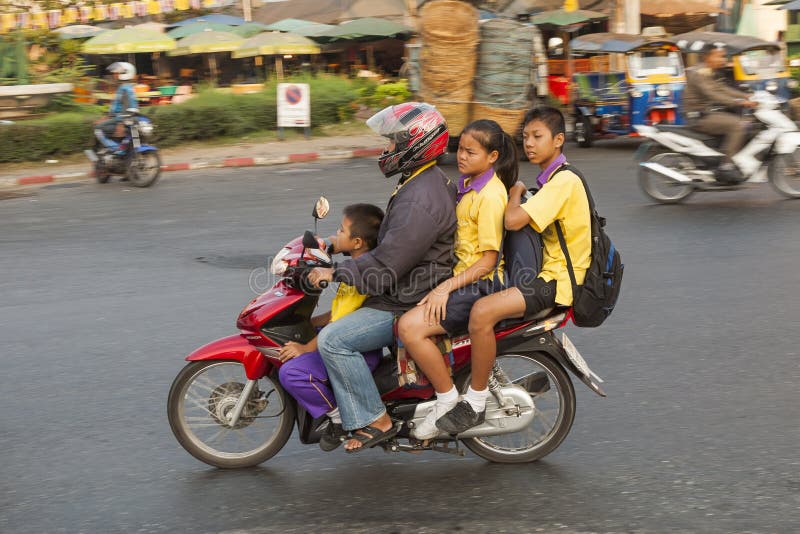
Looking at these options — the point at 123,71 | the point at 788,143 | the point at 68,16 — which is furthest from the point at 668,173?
the point at 68,16

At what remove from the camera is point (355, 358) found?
4.04 meters

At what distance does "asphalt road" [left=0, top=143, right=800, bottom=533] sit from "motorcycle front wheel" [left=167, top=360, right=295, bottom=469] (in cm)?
10

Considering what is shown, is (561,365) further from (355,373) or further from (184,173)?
(184,173)

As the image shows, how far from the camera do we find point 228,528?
374cm

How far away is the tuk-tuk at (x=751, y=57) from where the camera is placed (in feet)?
46.4

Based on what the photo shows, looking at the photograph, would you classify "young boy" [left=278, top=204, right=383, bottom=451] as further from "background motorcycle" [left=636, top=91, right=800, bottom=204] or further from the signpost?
the signpost

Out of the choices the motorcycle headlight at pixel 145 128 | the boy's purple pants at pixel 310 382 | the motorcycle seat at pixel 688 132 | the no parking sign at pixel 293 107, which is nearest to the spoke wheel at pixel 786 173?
the motorcycle seat at pixel 688 132

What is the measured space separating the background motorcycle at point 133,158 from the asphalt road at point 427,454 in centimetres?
450

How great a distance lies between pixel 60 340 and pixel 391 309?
129 inches

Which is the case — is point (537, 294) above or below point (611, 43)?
above

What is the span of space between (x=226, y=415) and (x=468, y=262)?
1.29 m

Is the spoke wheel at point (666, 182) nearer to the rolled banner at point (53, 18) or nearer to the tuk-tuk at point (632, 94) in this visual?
the tuk-tuk at point (632, 94)

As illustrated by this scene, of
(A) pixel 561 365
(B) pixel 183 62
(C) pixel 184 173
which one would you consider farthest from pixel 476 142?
(B) pixel 183 62

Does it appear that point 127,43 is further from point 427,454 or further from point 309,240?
point 309,240
